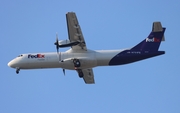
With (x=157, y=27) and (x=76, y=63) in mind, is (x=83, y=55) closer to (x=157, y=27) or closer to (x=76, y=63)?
(x=76, y=63)

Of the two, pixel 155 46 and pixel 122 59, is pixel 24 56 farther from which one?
pixel 155 46

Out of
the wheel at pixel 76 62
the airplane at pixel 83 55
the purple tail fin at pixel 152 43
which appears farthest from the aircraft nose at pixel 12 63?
the purple tail fin at pixel 152 43

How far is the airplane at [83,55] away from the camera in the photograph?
170ft

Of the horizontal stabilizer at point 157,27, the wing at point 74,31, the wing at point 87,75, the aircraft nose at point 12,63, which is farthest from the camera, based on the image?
the wing at point 87,75

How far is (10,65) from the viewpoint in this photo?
55.2 metres

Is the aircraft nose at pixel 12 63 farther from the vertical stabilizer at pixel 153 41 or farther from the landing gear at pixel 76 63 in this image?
the vertical stabilizer at pixel 153 41

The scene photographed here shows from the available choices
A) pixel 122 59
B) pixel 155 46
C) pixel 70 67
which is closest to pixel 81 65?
pixel 70 67

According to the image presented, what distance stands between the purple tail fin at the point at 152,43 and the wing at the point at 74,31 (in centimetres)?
574

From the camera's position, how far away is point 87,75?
56625mm

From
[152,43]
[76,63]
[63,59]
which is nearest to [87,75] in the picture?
[76,63]

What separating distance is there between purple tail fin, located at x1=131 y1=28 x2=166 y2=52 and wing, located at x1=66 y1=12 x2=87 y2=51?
5.74 metres

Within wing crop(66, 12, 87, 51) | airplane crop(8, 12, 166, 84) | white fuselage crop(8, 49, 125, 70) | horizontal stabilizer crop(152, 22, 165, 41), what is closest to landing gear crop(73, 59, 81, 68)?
airplane crop(8, 12, 166, 84)

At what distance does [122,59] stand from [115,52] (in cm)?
110

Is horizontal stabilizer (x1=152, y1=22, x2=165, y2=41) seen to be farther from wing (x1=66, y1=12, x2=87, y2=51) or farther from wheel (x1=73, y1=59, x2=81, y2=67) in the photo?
wheel (x1=73, y1=59, x2=81, y2=67)
